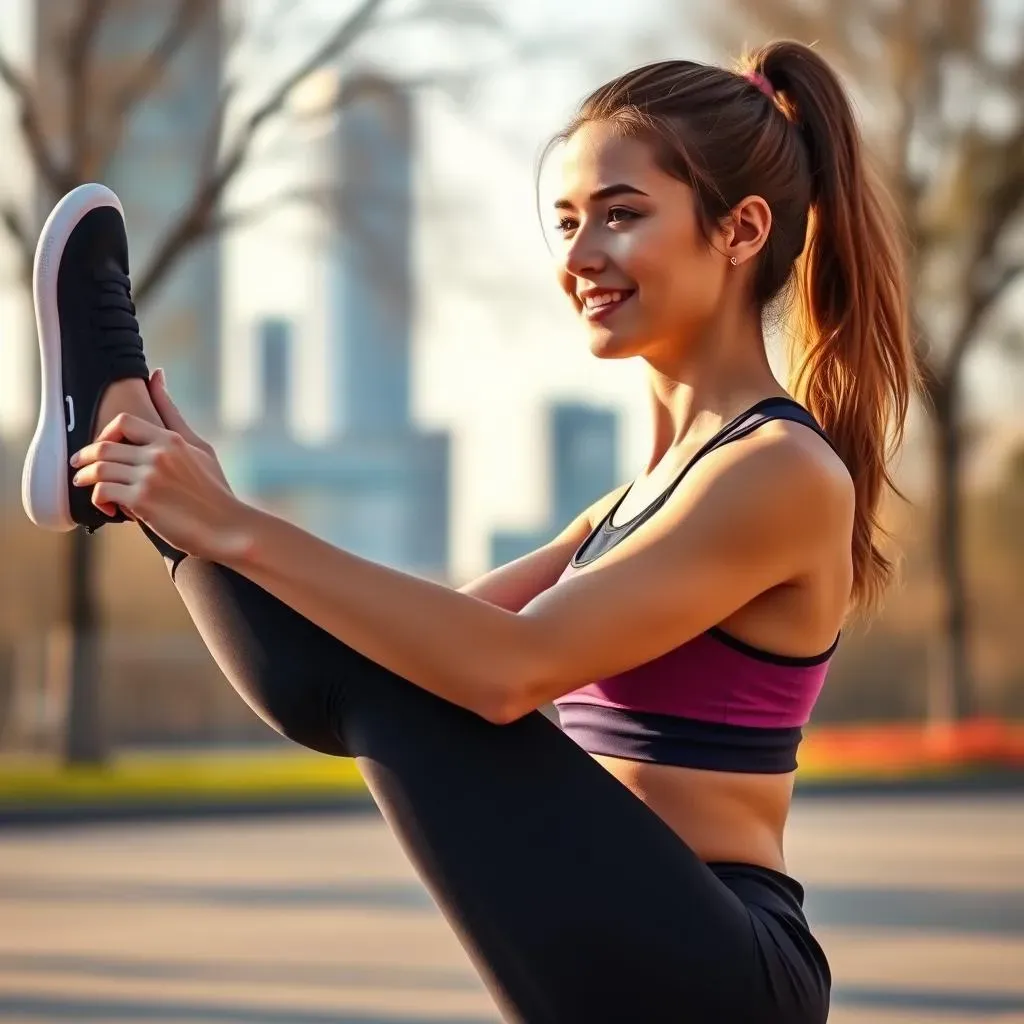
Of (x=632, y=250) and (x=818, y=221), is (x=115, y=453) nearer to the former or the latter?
(x=632, y=250)

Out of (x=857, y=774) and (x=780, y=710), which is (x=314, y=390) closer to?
(x=857, y=774)

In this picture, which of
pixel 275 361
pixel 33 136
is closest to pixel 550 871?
pixel 33 136

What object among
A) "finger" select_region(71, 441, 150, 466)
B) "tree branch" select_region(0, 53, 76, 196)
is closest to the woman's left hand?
"finger" select_region(71, 441, 150, 466)

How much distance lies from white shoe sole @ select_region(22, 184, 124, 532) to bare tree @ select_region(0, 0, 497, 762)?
12.7 meters

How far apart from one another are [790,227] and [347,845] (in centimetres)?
907

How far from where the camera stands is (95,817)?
12797 mm

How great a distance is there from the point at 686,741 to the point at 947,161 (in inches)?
645

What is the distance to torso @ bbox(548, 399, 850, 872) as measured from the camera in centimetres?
231

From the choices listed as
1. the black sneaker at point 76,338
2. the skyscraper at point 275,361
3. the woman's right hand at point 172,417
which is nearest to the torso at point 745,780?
the woman's right hand at point 172,417

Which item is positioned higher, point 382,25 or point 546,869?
point 382,25

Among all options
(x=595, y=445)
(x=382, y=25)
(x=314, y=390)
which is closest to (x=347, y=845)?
(x=382, y=25)

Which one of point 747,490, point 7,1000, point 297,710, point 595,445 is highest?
point 595,445

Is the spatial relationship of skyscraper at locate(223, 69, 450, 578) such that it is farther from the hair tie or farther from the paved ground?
the hair tie

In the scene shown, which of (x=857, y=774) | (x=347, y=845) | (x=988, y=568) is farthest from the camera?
(x=988, y=568)
